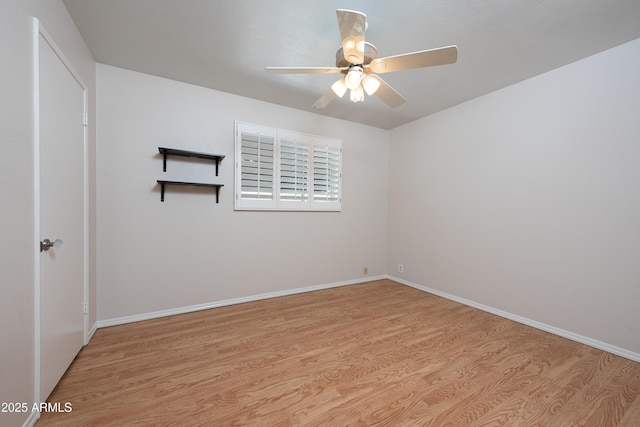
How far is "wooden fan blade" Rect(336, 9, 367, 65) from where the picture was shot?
1.34 m

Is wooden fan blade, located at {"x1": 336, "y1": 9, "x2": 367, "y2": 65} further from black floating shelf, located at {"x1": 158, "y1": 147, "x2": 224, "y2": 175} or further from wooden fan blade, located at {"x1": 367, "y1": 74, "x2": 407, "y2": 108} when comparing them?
black floating shelf, located at {"x1": 158, "y1": 147, "x2": 224, "y2": 175}

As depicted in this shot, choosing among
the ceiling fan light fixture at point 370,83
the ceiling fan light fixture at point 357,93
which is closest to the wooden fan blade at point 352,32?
the ceiling fan light fixture at point 370,83

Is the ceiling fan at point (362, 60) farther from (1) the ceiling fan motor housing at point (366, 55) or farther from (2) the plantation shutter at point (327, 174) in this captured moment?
(2) the plantation shutter at point (327, 174)

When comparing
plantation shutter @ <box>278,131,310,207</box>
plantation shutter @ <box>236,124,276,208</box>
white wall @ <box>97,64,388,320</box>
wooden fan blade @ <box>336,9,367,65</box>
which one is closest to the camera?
wooden fan blade @ <box>336,9,367,65</box>

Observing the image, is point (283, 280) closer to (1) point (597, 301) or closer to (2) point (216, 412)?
(2) point (216, 412)

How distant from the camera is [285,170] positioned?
136 inches

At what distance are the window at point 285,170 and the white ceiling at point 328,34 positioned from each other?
0.74m

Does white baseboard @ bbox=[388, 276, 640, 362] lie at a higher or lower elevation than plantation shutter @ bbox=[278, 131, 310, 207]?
lower

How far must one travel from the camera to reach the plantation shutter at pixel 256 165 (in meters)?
3.15

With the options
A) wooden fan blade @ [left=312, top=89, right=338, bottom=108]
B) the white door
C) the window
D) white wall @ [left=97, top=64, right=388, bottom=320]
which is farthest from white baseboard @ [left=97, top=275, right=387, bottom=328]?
wooden fan blade @ [left=312, top=89, right=338, bottom=108]

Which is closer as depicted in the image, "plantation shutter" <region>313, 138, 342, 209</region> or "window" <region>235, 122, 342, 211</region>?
"window" <region>235, 122, 342, 211</region>

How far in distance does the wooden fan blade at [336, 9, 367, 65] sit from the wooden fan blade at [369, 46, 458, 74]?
0.47 ft

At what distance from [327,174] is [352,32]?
237 cm

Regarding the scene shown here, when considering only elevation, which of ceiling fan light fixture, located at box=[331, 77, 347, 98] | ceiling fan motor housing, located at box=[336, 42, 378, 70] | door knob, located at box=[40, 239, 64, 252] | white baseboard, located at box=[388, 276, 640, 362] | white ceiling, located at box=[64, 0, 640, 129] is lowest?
white baseboard, located at box=[388, 276, 640, 362]
